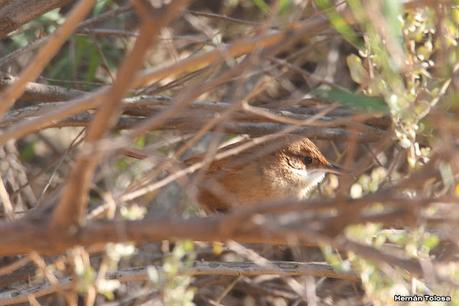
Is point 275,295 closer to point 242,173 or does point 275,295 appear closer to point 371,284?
point 242,173

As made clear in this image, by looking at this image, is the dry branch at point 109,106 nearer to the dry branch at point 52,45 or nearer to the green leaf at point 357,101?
the dry branch at point 52,45

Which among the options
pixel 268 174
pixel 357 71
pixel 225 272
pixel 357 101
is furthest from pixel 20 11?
pixel 357 101

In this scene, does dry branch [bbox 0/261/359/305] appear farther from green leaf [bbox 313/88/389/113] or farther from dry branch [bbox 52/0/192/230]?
dry branch [bbox 52/0/192/230]

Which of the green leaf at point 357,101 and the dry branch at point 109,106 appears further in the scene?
the green leaf at point 357,101

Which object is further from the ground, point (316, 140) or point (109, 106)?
point (316, 140)

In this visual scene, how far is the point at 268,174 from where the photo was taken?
17.5 feet

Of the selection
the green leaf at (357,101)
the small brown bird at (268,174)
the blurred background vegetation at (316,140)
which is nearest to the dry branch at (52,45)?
the blurred background vegetation at (316,140)

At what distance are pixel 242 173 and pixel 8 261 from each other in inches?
60.9

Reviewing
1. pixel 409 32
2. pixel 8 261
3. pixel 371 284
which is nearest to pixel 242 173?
pixel 8 261

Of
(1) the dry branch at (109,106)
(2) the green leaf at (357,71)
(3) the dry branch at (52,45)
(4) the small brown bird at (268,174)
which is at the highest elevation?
(4) the small brown bird at (268,174)

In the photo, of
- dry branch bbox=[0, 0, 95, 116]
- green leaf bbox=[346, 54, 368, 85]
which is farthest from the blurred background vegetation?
dry branch bbox=[0, 0, 95, 116]

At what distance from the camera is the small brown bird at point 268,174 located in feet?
17.0

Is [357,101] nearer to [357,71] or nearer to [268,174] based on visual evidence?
[357,71]

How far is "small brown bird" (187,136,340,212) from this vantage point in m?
5.17
